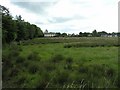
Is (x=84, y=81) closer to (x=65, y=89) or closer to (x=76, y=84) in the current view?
(x=76, y=84)

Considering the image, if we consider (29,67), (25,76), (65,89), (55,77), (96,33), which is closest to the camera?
(65,89)

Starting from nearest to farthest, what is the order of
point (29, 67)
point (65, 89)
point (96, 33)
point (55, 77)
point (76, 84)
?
1. point (65, 89)
2. point (76, 84)
3. point (55, 77)
4. point (29, 67)
5. point (96, 33)

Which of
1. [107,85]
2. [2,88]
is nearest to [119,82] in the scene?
[107,85]

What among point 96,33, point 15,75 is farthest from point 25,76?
point 96,33

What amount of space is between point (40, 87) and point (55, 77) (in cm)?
110

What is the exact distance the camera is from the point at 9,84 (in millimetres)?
8891

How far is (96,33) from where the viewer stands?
129 m

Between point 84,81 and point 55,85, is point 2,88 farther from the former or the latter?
point 84,81

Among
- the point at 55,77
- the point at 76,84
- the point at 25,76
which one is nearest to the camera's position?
the point at 76,84

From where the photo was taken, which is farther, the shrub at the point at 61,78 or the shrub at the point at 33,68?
the shrub at the point at 33,68

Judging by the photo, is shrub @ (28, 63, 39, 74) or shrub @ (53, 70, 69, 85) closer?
shrub @ (53, 70, 69, 85)

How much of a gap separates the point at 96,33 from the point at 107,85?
4837 inches

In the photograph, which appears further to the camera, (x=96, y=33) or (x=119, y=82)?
(x=96, y=33)

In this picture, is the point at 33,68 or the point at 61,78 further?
the point at 33,68
